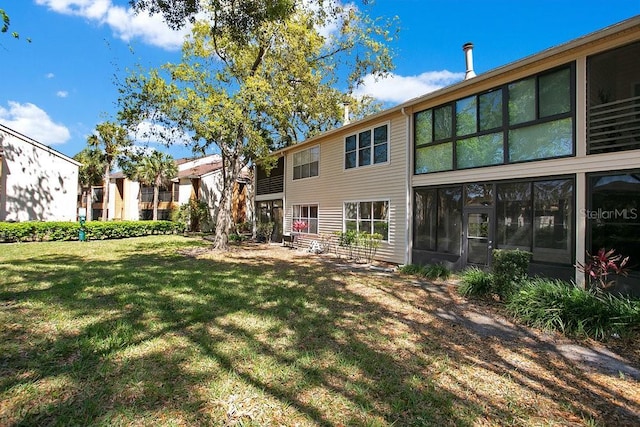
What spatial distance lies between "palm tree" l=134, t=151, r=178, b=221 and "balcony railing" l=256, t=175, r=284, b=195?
12.2m

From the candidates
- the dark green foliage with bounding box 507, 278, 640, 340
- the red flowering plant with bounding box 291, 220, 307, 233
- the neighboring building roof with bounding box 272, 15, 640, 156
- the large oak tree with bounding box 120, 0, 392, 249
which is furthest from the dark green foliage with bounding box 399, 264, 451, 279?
the large oak tree with bounding box 120, 0, 392, 249

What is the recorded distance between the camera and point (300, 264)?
1116 cm

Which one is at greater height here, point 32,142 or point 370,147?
point 32,142

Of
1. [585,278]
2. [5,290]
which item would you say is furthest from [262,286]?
[585,278]

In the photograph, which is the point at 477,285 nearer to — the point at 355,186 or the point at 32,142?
the point at 355,186

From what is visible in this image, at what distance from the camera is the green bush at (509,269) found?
6.40 metres

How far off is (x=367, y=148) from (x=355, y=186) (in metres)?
1.61

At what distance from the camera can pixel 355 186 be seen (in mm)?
13258

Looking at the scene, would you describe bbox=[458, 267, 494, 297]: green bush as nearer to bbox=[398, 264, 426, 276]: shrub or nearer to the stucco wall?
bbox=[398, 264, 426, 276]: shrub

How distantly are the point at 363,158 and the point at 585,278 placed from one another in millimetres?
8117

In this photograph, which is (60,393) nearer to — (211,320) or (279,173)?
(211,320)

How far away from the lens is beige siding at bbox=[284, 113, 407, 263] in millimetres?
11188

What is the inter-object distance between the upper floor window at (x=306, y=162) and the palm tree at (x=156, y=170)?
1621cm

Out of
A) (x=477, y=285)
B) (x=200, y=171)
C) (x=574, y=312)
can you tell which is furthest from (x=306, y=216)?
(x=200, y=171)
